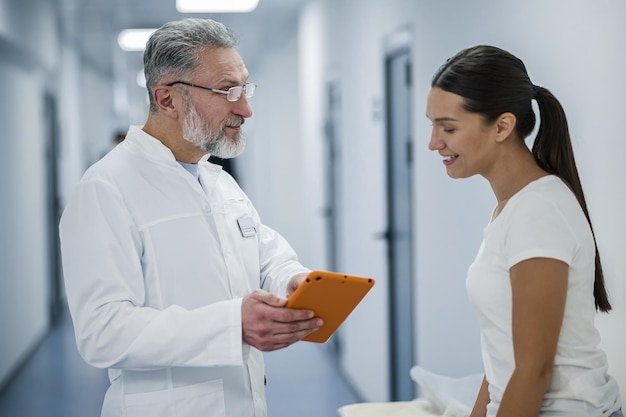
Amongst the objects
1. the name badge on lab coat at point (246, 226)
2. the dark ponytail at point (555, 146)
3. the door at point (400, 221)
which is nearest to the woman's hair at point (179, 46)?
the name badge on lab coat at point (246, 226)

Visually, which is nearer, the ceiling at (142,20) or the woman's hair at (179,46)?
the woman's hair at (179,46)

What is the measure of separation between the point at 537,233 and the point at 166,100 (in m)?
0.97

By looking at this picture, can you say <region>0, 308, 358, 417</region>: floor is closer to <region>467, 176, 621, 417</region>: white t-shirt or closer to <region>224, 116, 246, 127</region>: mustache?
<region>224, 116, 246, 127</region>: mustache

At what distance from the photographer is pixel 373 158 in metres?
4.33

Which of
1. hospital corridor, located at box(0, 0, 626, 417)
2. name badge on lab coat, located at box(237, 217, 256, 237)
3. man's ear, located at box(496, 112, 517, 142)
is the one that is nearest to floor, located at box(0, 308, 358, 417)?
hospital corridor, located at box(0, 0, 626, 417)

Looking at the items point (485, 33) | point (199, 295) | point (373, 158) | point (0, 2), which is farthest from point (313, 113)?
point (199, 295)

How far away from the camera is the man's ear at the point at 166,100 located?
1820 mm

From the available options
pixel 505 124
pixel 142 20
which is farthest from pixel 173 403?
pixel 142 20

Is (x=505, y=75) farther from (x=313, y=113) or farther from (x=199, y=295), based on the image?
(x=313, y=113)

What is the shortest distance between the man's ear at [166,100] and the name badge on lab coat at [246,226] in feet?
1.06

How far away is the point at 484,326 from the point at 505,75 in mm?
528

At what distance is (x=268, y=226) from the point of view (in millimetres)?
4738

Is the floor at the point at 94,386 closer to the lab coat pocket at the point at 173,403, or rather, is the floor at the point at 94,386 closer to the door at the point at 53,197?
the door at the point at 53,197

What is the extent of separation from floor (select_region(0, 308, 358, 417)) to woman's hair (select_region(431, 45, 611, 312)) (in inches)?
121
